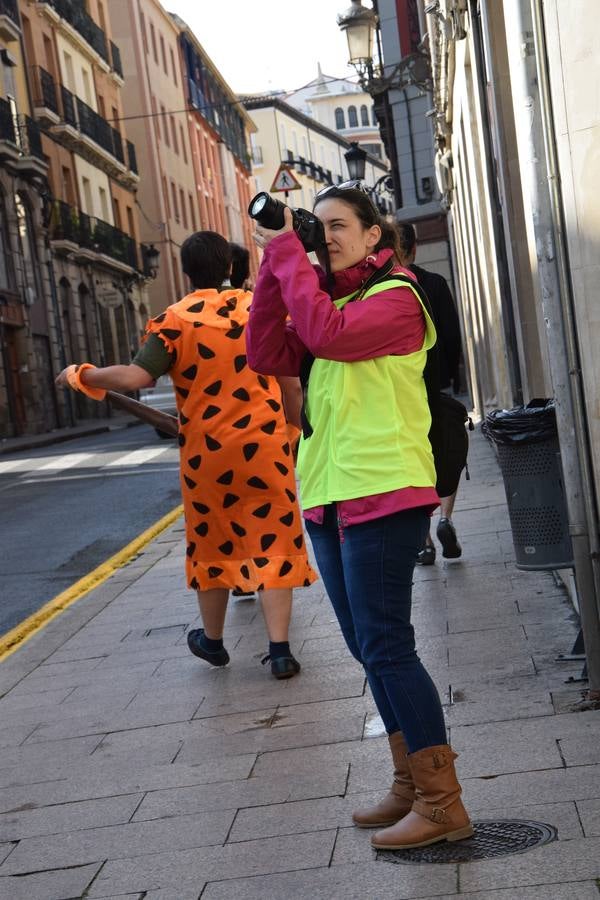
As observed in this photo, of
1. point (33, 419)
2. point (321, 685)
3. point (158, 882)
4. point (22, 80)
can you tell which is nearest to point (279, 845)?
point (158, 882)

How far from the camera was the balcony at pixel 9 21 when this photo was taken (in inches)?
1580

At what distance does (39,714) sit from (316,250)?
2814 mm

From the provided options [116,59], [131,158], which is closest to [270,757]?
[131,158]

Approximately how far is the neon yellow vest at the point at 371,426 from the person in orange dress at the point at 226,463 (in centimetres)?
225

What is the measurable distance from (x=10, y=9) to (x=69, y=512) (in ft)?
96.6

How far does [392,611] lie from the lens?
380 cm

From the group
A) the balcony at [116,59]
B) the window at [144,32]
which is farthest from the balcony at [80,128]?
the window at [144,32]

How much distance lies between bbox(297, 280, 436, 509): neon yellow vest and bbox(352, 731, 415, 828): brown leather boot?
709 mm

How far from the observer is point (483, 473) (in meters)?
13.2

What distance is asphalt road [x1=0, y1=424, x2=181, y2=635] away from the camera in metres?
10.5

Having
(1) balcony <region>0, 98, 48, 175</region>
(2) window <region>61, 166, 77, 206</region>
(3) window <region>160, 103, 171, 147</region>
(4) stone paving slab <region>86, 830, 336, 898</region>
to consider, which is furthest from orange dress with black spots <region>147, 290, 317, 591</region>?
(3) window <region>160, 103, 171, 147</region>

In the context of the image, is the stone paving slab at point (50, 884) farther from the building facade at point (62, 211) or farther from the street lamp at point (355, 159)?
the building facade at point (62, 211)

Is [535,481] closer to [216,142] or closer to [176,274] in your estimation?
[176,274]

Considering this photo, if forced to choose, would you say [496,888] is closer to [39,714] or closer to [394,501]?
[394,501]
